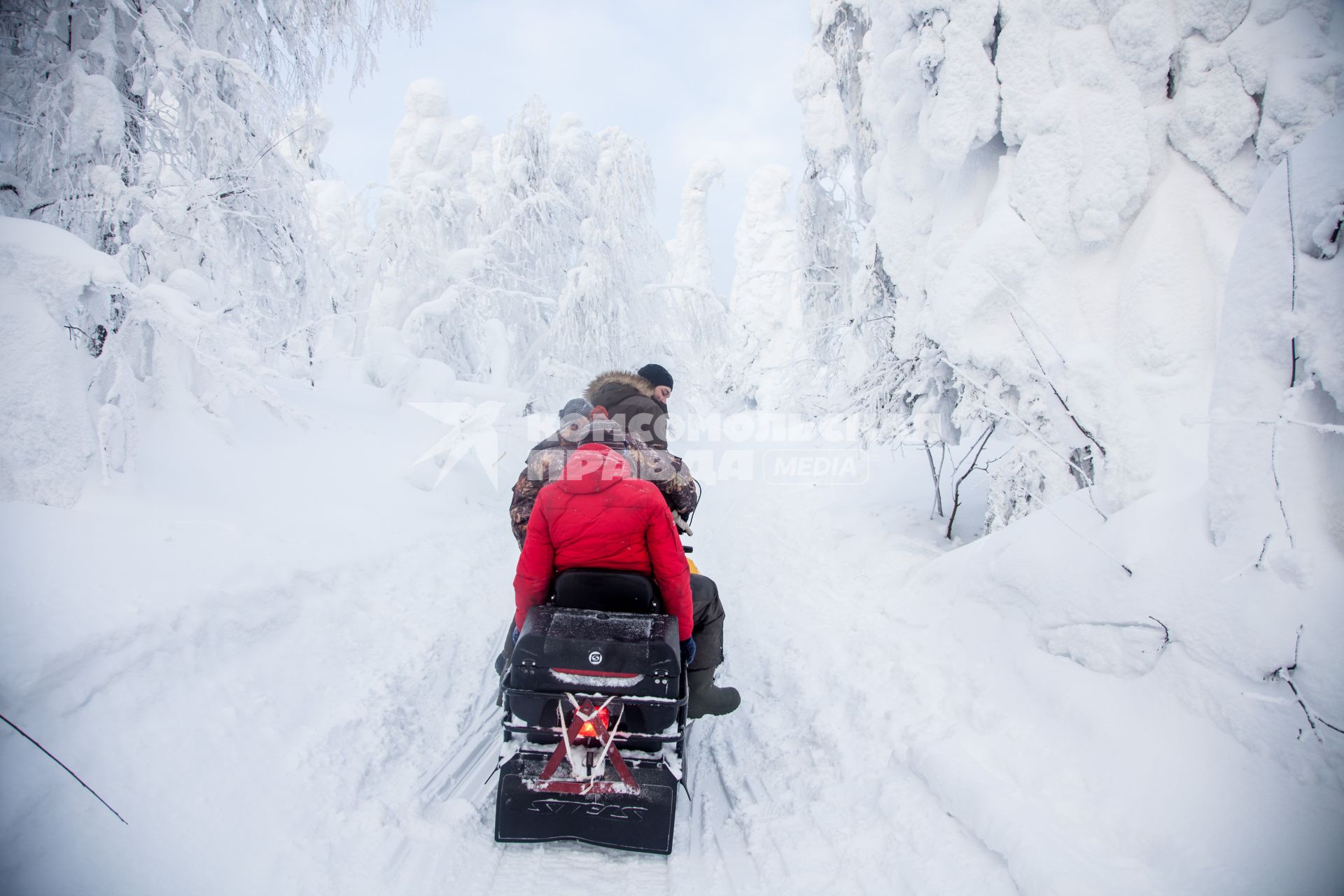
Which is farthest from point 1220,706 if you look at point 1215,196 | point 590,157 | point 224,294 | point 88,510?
point 590,157

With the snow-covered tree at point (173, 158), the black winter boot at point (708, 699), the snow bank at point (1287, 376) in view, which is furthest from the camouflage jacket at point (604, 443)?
the snow bank at point (1287, 376)

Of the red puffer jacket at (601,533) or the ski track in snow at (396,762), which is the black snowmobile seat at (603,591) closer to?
the red puffer jacket at (601,533)

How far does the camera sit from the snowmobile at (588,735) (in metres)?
2.41

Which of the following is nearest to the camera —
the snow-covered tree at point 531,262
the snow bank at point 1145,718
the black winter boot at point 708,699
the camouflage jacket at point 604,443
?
the snow bank at point 1145,718

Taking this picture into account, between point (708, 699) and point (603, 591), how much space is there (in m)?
0.88

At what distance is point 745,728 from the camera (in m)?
3.45

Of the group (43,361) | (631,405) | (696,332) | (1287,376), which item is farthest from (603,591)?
(696,332)

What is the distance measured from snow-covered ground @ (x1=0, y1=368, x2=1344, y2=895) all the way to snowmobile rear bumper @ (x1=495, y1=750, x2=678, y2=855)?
120mm

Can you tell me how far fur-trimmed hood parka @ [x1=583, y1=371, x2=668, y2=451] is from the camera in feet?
15.2

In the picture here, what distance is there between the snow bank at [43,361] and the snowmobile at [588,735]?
3.10 metres

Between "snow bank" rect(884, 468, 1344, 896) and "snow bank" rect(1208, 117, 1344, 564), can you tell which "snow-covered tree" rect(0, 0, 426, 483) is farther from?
"snow bank" rect(1208, 117, 1344, 564)

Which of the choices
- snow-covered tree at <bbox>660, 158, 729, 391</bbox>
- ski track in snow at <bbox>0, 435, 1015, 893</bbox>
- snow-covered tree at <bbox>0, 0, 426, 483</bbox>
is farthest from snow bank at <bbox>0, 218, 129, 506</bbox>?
snow-covered tree at <bbox>660, 158, 729, 391</bbox>

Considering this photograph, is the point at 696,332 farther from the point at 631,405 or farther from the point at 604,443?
the point at 604,443

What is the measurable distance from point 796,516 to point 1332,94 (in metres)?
6.31
